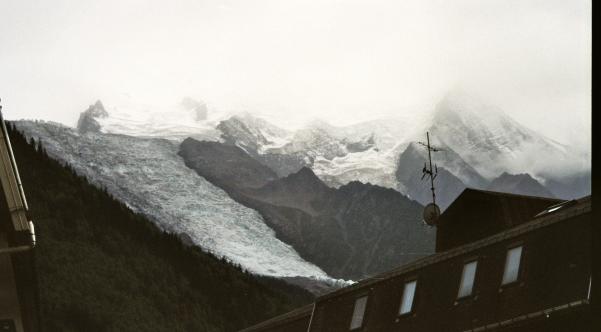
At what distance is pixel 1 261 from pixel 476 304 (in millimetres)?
21112

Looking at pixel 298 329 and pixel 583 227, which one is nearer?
pixel 583 227

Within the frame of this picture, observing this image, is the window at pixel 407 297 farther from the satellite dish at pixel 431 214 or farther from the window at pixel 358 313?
the satellite dish at pixel 431 214

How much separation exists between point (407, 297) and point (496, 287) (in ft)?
20.6

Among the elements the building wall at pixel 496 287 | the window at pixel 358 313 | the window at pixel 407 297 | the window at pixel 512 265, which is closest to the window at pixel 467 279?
the building wall at pixel 496 287

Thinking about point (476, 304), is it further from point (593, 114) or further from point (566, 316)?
point (593, 114)

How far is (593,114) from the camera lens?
42.9 feet

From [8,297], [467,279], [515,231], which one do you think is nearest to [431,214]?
[467,279]

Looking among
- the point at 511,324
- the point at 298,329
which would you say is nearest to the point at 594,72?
the point at 511,324

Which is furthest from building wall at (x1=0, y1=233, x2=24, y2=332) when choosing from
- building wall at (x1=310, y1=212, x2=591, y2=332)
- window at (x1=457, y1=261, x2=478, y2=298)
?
window at (x1=457, y1=261, x2=478, y2=298)

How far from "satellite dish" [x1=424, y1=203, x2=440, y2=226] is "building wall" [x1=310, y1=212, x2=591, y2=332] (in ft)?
28.4

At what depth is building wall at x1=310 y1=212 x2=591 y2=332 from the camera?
3562 cm

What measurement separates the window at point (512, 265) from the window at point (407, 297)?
19.7ft

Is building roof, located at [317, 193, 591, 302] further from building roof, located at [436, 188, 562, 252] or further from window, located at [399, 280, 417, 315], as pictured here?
building roof, located at [436, 188, 562, 252]

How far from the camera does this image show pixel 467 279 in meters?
41.1
